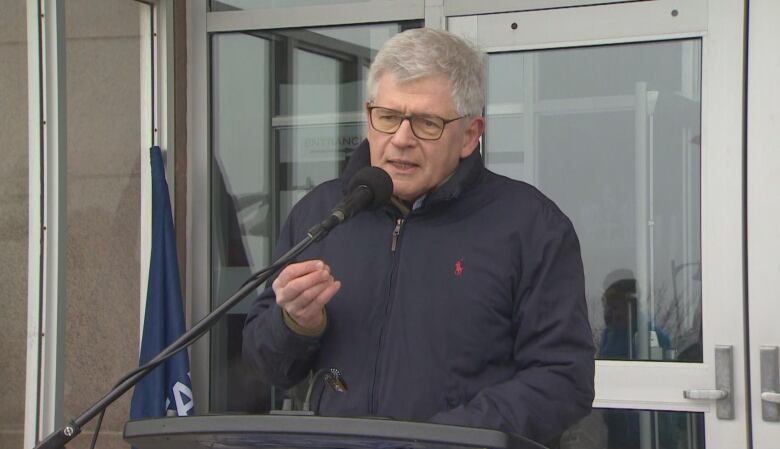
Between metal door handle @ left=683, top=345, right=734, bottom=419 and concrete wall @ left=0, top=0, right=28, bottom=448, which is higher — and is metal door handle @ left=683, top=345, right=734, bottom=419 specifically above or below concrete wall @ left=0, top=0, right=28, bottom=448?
below

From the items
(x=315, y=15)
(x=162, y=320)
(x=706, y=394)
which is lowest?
(x=706, y=394)

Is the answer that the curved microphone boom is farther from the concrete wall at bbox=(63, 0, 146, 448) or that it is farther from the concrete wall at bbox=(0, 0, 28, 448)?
the concrete wall at bbox=(63, 0, 146, 448)

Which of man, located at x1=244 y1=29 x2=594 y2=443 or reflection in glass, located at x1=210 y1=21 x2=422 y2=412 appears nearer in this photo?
man, located at x1=244 y1=29 x2=594 y2=443

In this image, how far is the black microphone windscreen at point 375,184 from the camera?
1.76 metres

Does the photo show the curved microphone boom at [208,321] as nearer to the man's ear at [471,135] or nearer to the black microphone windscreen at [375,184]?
the black microphone windscreen at [375,184]

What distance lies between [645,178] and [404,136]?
76.7 inches

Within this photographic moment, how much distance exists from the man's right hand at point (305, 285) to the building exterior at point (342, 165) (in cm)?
221

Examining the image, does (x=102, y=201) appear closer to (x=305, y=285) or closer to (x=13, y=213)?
(x=13, y=213)

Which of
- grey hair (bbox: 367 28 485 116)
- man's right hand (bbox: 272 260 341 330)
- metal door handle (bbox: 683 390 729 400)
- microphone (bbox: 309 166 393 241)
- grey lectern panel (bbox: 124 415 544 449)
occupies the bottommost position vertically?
metal door handle (bbox: 683 390 729 400)

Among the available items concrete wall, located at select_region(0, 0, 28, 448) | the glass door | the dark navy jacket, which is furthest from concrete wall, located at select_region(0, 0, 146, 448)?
the dark navy jacket

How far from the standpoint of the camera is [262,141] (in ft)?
14.0

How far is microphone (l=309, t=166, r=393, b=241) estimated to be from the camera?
1.63 meters

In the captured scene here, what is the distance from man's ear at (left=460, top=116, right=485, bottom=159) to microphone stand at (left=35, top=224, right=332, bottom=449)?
56cm

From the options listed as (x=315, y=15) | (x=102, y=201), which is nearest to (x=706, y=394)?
(x=315, y=15)
